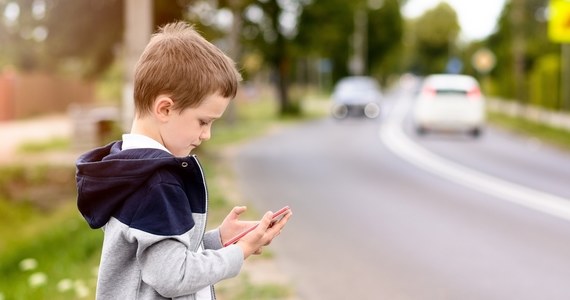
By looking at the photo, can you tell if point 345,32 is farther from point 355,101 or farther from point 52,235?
point 52,235

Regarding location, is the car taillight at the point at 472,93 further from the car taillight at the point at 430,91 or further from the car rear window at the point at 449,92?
the car taillight at the point at 430,91

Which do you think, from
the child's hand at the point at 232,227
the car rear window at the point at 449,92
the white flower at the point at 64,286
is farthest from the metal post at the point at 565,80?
the child's hand at the point at 232,227

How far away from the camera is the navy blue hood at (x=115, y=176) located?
229cm

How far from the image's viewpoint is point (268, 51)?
1492 inches

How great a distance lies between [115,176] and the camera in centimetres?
234

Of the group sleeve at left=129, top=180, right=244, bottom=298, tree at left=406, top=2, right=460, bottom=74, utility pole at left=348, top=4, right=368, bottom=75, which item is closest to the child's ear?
sleeve at left=129, top=180, right=244, bottom=298

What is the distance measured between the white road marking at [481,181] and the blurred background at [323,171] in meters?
0.05

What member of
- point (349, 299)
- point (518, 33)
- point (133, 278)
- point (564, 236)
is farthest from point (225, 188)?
point (518, 33)

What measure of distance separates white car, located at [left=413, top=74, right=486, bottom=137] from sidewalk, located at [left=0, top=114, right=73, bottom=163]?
32.5ft

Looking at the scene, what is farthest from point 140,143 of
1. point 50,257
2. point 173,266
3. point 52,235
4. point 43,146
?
point 43,146

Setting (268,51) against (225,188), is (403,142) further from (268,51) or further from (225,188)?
(268,51)

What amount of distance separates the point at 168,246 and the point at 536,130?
27259 millimetres

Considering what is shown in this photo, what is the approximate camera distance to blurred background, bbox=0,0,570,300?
23.8ft

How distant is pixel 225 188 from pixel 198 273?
10.3 metres
